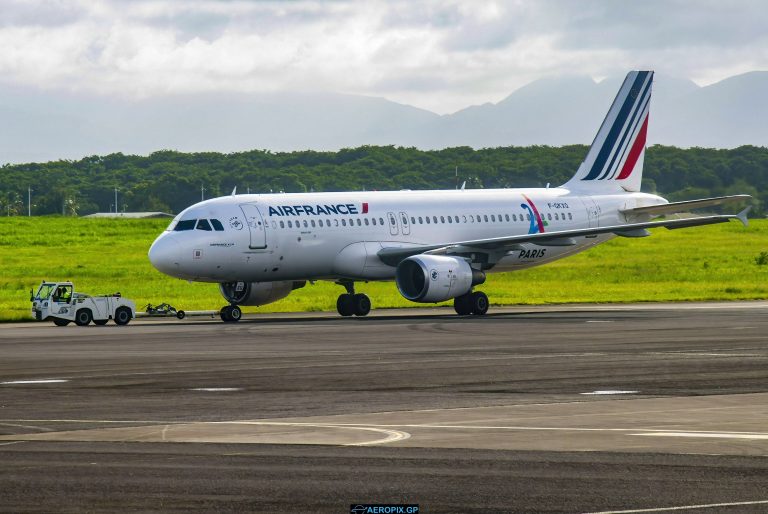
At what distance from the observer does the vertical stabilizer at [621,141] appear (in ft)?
213

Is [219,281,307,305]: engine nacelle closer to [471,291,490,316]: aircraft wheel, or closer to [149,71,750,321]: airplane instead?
[149,71,750,321]: airplane

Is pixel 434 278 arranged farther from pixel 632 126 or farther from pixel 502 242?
pixel 632 126

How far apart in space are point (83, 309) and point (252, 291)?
6106 millimetres

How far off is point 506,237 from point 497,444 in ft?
121

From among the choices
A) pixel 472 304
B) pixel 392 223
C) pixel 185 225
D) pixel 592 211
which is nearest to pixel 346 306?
pixel 392 223

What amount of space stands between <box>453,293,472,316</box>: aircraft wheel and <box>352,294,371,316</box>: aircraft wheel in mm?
3403

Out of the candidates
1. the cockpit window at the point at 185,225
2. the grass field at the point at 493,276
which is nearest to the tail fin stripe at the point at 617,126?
the grass field at the point at 493,276

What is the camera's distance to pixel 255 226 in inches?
2039

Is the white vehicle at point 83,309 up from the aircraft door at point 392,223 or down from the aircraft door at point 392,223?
down

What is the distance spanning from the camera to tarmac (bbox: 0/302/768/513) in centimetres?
1522

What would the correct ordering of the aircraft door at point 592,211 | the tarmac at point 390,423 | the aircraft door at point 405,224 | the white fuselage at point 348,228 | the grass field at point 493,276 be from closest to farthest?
the tarmac at point 390,423
the white fuselage at point 348,228
the aircraft door at point 405,224
the aircraft door at point 592,211
the grass field at point 493,276

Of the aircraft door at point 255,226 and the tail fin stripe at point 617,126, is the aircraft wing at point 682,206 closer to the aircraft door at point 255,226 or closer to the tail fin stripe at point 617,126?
the tail fin stripe at point 617,126

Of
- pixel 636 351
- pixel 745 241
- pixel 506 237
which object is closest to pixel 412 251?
pixel 506 237

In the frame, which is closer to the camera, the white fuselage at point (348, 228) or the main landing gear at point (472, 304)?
the white fuselage at point (348, 228)
